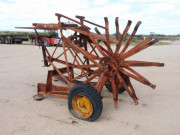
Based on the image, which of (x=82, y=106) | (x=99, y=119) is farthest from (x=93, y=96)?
(x=99, y=119)

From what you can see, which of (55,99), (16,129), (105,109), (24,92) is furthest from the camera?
(24,92)

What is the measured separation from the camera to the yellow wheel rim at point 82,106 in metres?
4.21

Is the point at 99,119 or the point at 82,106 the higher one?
the point at 82,106

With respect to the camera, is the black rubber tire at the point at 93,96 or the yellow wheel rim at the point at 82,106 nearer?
the black rubber tire at the point at 93,96

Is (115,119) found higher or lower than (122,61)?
lower

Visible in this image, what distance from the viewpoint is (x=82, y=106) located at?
4301 mm

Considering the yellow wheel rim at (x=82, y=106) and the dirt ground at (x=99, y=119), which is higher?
the yellow wheel rim at (x=82, y=106)

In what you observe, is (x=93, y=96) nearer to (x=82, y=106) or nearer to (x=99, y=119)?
(x=82, y=106)

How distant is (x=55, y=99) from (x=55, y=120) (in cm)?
132

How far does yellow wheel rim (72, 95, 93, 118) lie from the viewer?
4.21 meters

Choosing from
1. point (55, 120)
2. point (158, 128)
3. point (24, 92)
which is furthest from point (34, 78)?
point (158, 128)

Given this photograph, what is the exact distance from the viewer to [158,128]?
3.95m

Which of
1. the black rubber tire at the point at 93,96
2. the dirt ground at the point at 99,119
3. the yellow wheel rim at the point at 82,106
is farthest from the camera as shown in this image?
the yellow wheel rim at the point at 82,106

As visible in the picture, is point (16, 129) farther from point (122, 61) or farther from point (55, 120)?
point (122, 61)
